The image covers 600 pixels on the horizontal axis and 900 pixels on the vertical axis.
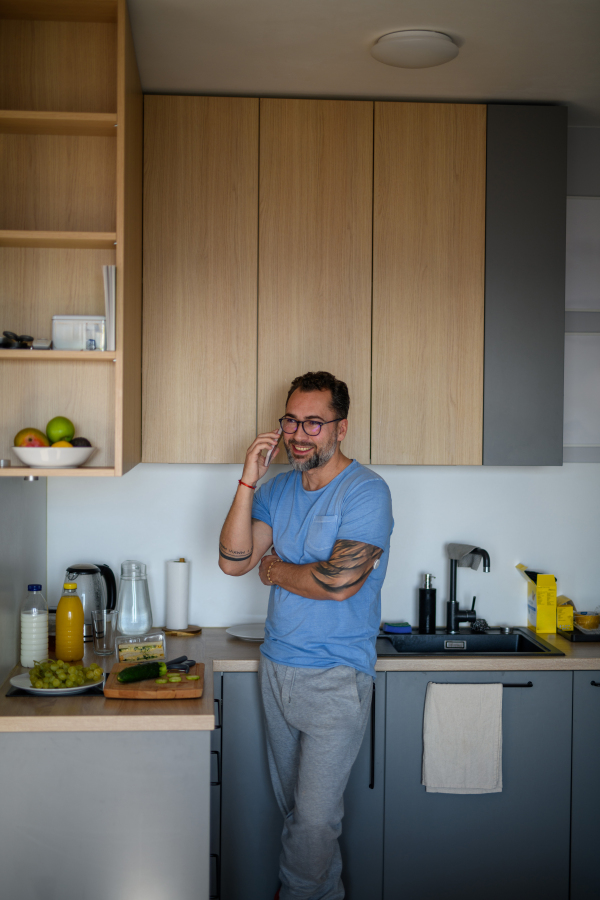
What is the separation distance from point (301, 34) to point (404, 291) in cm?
89

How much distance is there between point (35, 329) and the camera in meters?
2.34

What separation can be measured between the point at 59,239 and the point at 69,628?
1203 millimetres

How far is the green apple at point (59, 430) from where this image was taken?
220cm

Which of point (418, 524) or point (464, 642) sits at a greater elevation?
point (418, 524)

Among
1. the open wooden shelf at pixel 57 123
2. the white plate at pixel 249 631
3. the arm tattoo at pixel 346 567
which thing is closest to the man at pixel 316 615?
the arm tattoo at pixel 346 567

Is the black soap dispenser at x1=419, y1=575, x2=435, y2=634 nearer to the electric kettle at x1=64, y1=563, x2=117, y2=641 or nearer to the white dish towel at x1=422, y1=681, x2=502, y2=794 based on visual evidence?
the white dish towel at x1=422, y1=681, x2=502, y2=794

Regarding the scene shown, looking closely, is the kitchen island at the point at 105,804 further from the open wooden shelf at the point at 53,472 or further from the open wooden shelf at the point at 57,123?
the open wooden shelf at the point at 57,123

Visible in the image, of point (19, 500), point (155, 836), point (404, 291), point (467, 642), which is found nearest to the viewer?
point (155, 836)

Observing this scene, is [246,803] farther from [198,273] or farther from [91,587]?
[198,273]

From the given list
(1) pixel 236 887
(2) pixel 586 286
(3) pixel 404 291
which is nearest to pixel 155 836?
(1) pixel 236 887

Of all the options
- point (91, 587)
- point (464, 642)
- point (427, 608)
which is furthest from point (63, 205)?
point (464, 642)

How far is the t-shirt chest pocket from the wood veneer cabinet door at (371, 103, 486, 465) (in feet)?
1.70

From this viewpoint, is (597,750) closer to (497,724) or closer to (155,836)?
A: (497,724)

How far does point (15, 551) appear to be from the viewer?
248 centimetres
